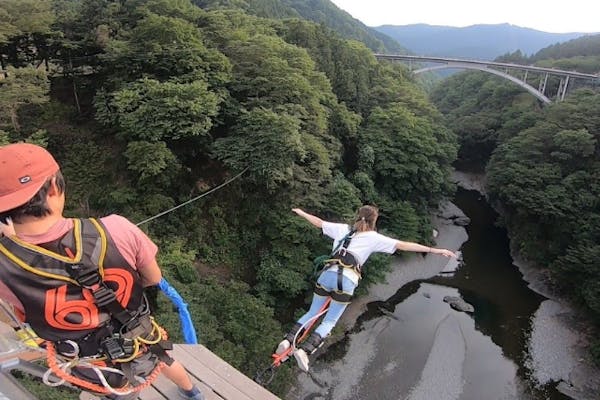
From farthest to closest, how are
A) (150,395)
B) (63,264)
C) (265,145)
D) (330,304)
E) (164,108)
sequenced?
(265,145)
(164,108)
(330,304)
(150,395)
(63,264)

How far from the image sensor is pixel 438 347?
50.3 ft

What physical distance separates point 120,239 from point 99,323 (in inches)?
19.1

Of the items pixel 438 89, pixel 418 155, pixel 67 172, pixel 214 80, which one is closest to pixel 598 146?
pixel 418 155

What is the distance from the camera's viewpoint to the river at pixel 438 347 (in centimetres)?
1334

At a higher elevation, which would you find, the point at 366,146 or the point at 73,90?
the point at 73,90

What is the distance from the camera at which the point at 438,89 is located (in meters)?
63.2

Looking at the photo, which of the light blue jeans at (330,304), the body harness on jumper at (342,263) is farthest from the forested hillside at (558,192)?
the body harness on jumper at (342,263)

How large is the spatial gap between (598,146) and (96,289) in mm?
27434

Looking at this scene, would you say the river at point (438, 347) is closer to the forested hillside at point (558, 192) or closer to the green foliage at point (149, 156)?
the forested hillside at point (558, 192)

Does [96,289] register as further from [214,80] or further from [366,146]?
[366,146]

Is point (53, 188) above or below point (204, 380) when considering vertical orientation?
above

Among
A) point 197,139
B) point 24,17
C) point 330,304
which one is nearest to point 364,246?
point 330,304

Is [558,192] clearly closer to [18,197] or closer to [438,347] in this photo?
[438,347]

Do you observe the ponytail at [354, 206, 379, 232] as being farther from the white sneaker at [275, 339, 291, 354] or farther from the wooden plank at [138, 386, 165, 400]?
the wooden plank at [138, 386, 165, 400]
